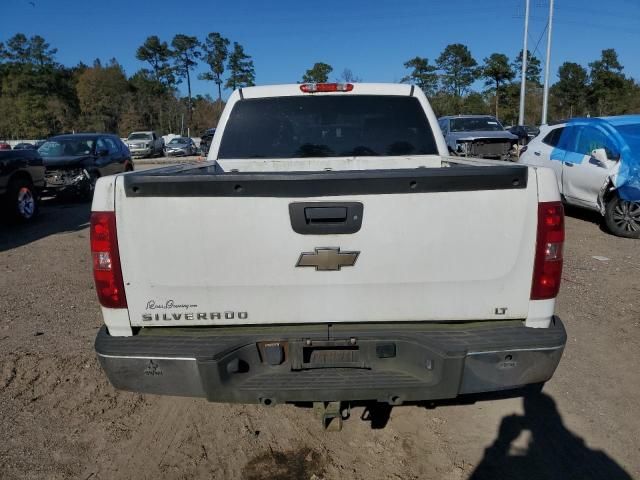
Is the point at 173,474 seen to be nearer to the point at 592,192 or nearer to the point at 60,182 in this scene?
the point at 592,192

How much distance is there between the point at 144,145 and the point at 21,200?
95.5 ft

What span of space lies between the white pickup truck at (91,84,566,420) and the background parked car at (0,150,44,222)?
29.4ft

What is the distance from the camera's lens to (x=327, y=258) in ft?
8.31

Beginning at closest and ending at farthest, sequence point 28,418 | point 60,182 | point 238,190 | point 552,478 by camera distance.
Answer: point 238,190 < point 552,478 < point 28,418 < point 60,182

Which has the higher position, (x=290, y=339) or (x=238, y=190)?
(x=238, y=190)

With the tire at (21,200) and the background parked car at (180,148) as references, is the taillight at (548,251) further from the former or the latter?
the background parked car at (180,148)

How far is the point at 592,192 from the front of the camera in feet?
29.3

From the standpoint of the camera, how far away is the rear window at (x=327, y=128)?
175 inches

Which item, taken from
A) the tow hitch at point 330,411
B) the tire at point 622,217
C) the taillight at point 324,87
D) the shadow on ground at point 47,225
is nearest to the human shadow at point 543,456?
the tow hitch at point 330,411

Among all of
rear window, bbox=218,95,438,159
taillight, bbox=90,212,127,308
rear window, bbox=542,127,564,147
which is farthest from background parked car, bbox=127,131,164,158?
taillight, bbox=90,212,127,308

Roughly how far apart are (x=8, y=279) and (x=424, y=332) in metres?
6.27

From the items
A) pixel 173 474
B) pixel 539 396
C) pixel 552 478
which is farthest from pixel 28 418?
pixel 539 396

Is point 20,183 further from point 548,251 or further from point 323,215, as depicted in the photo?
point 548,251

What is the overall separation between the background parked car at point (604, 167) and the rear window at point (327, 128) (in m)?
4.17
